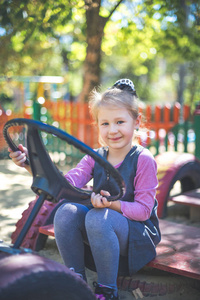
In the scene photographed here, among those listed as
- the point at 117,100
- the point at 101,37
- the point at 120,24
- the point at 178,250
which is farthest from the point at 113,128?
the point at 120,24

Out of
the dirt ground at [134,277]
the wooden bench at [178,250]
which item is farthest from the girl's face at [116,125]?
the dirt ground at [134,277]

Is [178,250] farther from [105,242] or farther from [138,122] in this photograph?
[138,122]

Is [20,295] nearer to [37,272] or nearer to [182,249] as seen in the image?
[37,272]

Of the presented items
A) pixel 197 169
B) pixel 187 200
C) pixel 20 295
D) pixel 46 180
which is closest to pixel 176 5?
pixel 197 169

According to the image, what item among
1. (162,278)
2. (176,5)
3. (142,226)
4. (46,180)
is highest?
(176,5)

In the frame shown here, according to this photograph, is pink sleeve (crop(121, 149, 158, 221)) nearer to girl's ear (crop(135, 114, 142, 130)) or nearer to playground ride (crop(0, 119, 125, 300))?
girl's ear (crop(135, 114, 142, 130))

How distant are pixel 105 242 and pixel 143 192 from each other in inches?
14.3

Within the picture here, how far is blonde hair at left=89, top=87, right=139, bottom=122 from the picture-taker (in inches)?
81.0

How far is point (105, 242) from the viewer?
1826 mm

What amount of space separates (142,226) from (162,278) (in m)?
0.54

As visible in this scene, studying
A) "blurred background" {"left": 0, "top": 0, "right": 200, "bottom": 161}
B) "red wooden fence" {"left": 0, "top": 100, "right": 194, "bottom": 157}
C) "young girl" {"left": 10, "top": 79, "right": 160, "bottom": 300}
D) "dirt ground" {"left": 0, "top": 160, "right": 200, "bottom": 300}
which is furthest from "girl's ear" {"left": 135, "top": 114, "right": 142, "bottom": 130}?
"red wooden fence" {"left": 0, "top": 100, "right": 194, "bottom": 157}

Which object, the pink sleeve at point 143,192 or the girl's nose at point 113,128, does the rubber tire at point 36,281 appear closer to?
the pink sleeve at point 143,192

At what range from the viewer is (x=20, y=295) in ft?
3.86

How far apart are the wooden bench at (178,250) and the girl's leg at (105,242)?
12.5 inches
